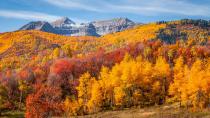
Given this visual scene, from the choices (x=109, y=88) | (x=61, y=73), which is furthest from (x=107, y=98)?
(x=61, y=73)

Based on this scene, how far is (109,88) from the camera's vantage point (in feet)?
426

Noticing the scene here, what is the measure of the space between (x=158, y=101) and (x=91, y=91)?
24029 millimetres

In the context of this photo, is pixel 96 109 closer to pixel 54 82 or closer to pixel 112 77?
pixel 112 77

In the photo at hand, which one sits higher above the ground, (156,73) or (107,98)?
(156,73)

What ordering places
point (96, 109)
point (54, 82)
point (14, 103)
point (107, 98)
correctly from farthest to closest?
point (54, 82)
point (14, 103)
point (107, 98)
point (96, 109)

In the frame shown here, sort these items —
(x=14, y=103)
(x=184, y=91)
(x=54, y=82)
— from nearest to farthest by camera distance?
1. (x=184, y=91)
2. (x=14, y=103)
3. (x=54, y=82)

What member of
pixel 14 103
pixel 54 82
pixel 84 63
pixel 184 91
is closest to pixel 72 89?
pixel 54 82

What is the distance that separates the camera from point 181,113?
98.9 metres

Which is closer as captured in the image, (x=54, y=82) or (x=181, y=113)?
(x=181, y=113)

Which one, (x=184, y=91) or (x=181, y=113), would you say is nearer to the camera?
(x=181, y=113)

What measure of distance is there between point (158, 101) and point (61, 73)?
64.8 metres

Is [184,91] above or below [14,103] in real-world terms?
above

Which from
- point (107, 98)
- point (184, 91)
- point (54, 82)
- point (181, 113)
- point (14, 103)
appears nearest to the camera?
point (181, 113)

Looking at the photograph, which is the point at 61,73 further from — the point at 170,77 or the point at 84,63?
the point at 170,77
